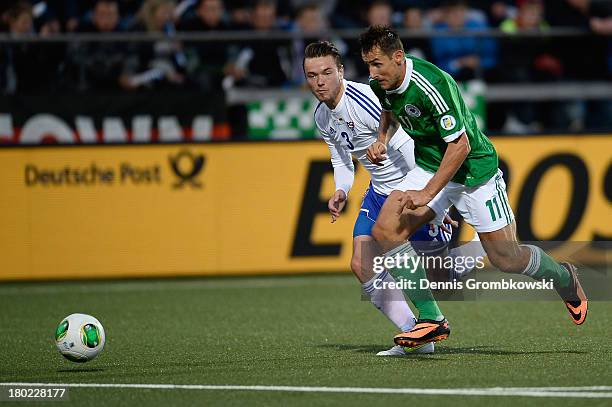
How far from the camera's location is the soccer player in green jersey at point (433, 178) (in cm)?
711

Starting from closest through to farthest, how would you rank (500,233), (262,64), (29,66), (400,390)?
(400,390) < (500,233) < (29,66) < (262,64)

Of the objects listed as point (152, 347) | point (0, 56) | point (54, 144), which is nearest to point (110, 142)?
point (54, 144)

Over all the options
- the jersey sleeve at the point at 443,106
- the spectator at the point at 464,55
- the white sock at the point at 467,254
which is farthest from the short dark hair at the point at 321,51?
the spectator at the point at 464,55

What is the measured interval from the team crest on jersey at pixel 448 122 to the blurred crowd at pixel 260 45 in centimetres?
607

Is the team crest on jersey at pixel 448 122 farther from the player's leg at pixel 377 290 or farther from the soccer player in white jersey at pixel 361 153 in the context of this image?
the player's leg at pixel 377 290

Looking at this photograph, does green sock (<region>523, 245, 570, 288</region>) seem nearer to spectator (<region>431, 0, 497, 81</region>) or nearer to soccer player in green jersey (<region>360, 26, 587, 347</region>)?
soccer player in green jersey (<region>360, 26, 587, 347</region>)

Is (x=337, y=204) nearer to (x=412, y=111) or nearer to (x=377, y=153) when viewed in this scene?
(x=377, y=153)

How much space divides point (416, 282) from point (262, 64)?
244 inches

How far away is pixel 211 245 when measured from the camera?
492 inches

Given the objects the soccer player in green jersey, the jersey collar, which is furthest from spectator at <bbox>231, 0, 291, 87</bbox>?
the jersey collar

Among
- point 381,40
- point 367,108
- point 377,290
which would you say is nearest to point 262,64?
point 367,108

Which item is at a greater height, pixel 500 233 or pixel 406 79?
pixel 406 79

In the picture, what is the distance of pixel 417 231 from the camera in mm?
8062

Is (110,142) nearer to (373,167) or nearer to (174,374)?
(373,167)
